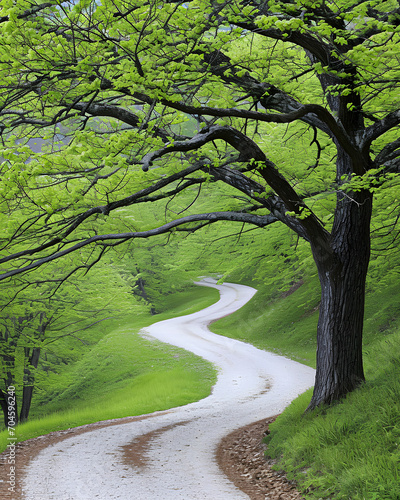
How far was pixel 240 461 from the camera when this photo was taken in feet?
22.7

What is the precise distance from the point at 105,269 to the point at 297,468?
9.79m

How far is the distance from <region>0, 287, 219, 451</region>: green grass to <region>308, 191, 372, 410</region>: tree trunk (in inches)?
241

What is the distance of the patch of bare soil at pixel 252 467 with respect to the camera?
5.36 m

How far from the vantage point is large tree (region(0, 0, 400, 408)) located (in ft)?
15.7

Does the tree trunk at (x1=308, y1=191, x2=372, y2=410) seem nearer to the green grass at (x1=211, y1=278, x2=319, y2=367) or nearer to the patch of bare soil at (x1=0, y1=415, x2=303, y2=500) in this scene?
the patch of bare soil at (x1=0, y1=415, x2=303, y2=500)

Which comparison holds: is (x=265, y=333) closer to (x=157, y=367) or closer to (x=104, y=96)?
(x=157, y=367)

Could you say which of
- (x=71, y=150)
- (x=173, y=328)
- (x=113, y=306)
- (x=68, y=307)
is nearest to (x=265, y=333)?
(x=173, y=328)

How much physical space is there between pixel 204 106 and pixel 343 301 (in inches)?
155

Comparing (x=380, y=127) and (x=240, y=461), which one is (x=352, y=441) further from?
(x=380, y=127)

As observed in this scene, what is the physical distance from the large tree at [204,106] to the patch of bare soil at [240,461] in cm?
144

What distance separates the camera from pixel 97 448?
25.1 feet

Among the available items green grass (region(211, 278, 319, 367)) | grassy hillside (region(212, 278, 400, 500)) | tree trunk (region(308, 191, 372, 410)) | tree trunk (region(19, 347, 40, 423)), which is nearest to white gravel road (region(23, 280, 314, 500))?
grassy hillside (region(212, 278, 400, 500))

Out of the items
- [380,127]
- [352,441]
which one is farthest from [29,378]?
[380,127]

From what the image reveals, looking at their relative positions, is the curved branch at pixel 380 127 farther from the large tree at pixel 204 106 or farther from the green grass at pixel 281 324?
the green grass at pixel 281 324
